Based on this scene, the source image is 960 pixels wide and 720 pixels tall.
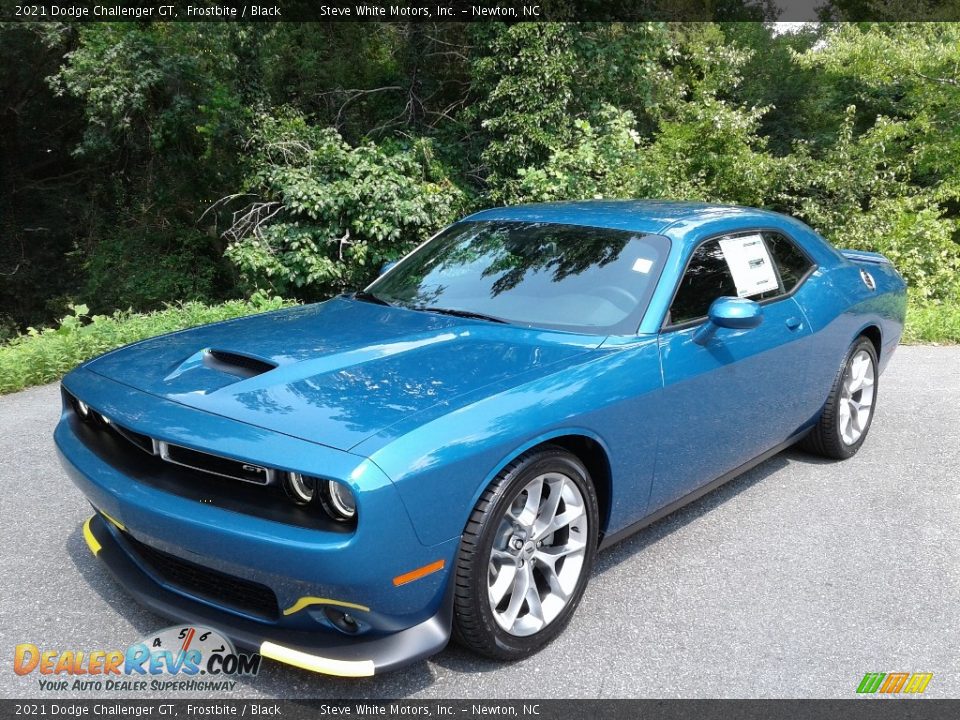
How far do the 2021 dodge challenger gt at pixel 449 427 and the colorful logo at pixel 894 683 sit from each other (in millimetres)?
974

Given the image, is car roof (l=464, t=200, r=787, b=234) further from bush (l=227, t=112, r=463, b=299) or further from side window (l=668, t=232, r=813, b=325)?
bush (l=227, t=112, r=463, b=299)

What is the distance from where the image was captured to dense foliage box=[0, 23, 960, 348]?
11.8 metres

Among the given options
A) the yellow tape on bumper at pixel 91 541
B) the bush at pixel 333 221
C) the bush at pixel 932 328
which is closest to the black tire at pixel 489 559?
the yellow tape on bumper at pixel 91 541

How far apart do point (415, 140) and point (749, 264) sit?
10084 mm

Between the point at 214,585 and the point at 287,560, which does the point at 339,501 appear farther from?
the point at 214,585

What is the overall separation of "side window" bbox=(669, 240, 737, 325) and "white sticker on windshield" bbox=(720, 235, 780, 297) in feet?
0.20

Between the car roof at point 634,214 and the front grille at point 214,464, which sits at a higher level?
the car roof at point 634,214

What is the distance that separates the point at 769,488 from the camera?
15.0ft

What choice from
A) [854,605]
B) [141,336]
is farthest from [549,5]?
[854,605]

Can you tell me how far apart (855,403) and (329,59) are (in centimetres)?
1227

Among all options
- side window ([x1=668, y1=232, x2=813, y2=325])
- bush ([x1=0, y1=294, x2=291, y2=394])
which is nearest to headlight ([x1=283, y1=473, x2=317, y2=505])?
side window ([x1=668, y1=232, x2=813, y2=325])

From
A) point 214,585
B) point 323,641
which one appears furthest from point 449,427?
point 214,585

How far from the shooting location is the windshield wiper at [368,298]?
4.13 m

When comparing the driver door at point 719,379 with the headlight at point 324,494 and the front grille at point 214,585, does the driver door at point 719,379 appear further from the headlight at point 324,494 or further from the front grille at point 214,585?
the front grille at point 214,585
